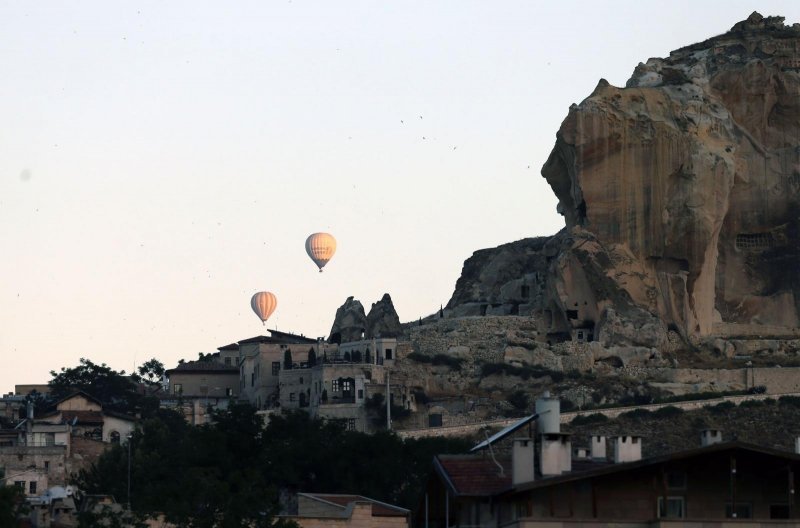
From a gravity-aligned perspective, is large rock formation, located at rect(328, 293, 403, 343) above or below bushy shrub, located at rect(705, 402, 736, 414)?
above

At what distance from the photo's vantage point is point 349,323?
5719 inches

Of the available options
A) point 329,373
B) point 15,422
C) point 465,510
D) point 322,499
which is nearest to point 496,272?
point 329,373

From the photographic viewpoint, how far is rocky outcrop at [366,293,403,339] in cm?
14350

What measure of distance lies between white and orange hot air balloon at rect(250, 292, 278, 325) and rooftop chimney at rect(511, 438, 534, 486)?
11347 cm

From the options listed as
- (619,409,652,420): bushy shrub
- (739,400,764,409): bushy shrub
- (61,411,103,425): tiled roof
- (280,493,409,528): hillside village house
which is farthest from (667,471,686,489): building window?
(739,400,764,409): bushy shrub

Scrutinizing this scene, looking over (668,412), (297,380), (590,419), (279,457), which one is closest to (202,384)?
(297,380)

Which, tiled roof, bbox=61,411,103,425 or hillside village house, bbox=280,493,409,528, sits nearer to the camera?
hillside village house, bbox=280,493,409,528

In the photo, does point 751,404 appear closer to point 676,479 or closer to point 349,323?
point 349,323

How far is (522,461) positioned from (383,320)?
103m

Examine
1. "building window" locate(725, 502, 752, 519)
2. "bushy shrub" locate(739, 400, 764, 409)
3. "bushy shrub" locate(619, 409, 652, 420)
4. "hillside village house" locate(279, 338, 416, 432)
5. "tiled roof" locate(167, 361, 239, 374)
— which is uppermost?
"tiled roof" locate(167, 361, 239, 374)

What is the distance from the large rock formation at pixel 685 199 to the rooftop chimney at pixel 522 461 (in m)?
95.9

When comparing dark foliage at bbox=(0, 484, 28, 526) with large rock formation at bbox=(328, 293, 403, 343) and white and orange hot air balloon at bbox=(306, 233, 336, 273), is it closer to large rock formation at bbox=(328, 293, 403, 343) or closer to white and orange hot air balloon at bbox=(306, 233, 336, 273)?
large rock formation at bbox=(328, 293, 403, 343)

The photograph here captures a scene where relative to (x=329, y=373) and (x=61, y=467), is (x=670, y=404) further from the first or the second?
(x=61, y=467)

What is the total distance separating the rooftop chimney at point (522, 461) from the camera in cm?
4188
